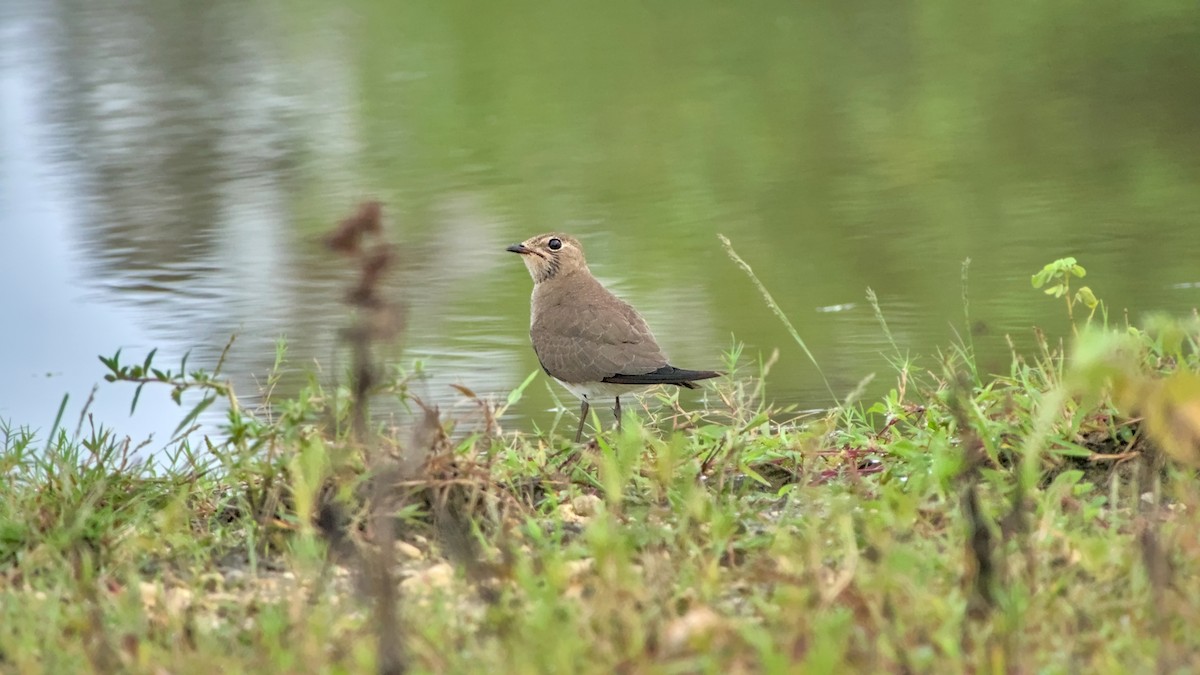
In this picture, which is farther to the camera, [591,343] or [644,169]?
[644,169]

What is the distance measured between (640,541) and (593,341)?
5.48 ft

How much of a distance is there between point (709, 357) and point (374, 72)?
28.1 feet

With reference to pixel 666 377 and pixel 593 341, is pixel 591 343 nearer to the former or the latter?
pixel 593 341

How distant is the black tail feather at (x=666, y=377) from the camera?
15.2 ft

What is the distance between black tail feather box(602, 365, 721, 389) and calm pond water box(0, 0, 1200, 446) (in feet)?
2.30

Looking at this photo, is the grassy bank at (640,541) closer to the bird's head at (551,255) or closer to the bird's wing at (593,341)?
the bird's wing at (593,341)

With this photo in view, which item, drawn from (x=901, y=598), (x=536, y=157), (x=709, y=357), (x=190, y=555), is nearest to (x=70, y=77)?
(x=536, y=157)

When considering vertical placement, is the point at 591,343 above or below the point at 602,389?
above

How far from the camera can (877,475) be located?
3822 millimetres

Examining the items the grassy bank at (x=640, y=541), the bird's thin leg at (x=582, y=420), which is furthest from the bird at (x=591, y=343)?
the grassy bank at (x=640, y=541)

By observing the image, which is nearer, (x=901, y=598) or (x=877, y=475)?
(x=901, y=598)

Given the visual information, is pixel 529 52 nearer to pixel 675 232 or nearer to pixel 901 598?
pixel 675 232

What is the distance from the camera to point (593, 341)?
4.91m

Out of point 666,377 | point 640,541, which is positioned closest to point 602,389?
point 666,377
